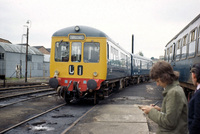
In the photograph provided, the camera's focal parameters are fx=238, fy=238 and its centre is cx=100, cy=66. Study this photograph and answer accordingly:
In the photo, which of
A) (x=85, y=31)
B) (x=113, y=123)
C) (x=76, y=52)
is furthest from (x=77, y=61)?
(x=113, y=123)

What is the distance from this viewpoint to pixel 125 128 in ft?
20.0

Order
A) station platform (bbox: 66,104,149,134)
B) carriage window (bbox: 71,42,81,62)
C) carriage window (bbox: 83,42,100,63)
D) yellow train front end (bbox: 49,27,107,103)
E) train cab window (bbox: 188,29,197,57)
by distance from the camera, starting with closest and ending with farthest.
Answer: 1. station platform (bbox: 66,104,149,134)
2. train cab window (bbox: 188,29,197,57)
3. yellow train front end (bbox: 49,27,107,103)
4. carriage window (bbox: 83,42,100,63)
5. carriage window (bbox: 71,42,81,62)

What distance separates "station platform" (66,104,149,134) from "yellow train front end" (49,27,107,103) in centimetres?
171

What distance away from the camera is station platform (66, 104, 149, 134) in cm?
586

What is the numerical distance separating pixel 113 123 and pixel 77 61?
408 centimetres

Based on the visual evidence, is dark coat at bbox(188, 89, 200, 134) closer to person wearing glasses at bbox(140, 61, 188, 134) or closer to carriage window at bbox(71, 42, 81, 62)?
person wearing glasses at bbox(140, 61, 188, 134)

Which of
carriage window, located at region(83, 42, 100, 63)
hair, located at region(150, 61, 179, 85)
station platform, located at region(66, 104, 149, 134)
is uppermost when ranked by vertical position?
carriage window, located at region(83, 42, 100, 63)

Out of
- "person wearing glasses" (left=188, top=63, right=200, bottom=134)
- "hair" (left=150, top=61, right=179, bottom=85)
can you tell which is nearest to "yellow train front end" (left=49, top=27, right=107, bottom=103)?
"hair" (left=150, top=61, right=179, bottom=85)

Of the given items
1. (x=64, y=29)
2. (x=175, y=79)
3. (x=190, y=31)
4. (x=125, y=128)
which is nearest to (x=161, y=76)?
(x=175, y=79)

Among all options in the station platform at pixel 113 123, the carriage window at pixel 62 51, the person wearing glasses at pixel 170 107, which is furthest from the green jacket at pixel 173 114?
the carriage window at pixel 62 51

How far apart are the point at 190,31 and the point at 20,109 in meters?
6.93

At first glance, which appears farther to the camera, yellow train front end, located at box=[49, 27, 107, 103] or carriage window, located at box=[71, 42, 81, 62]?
carriage window, located at box=[71, 42, 81, 62]

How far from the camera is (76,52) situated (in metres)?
10.2

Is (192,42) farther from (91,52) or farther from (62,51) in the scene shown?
(62,51)
